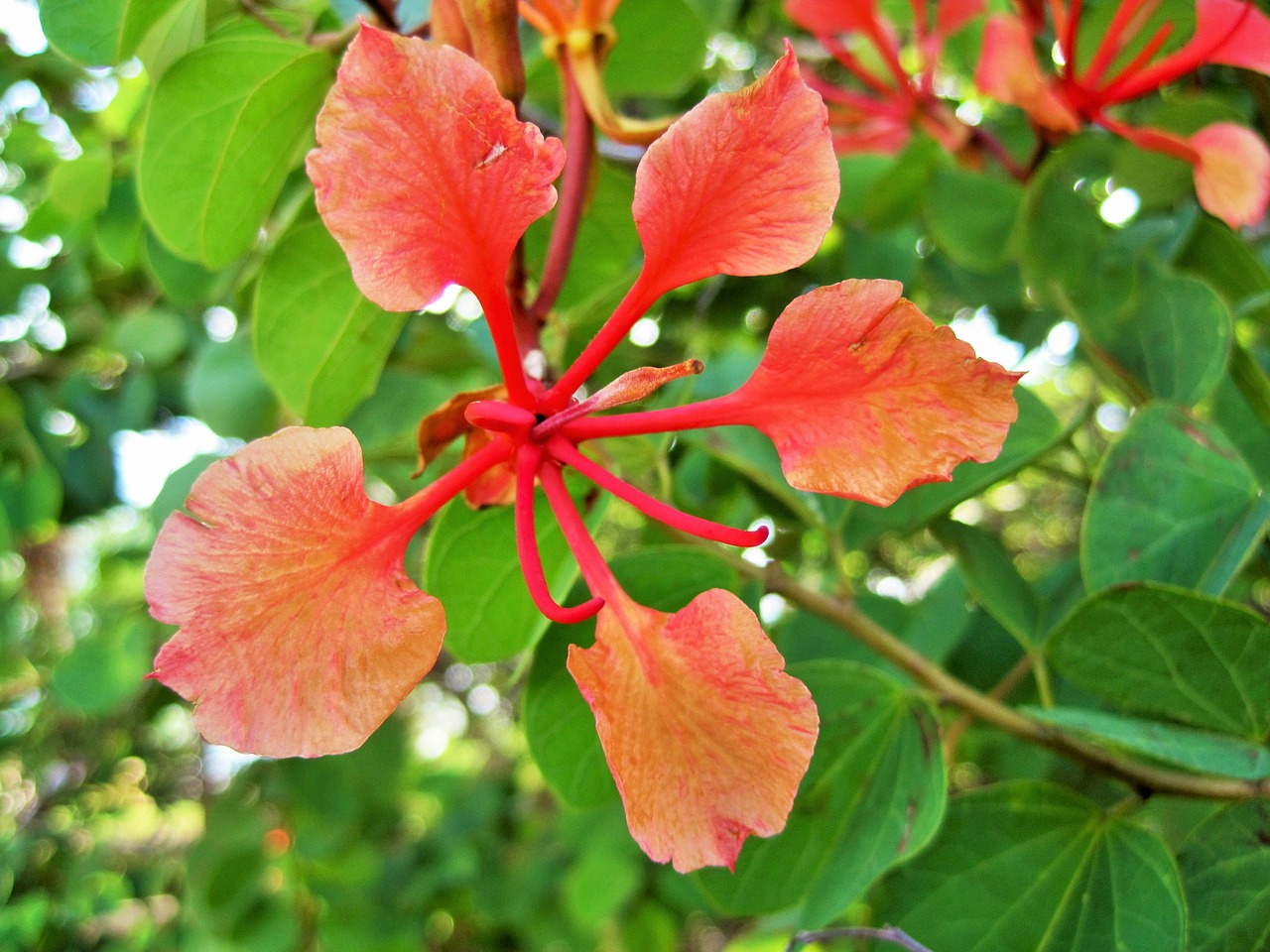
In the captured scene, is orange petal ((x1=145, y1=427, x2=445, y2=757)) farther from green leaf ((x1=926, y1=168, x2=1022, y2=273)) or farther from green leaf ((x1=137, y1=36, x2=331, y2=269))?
green leaf ((x1=926, y1=168, x2=1022, y2=273))

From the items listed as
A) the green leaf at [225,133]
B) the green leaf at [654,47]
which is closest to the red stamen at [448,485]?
the green leaf at [225,133]

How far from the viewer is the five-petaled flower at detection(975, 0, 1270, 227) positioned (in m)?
0.84

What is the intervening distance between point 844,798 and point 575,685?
0.94 feet

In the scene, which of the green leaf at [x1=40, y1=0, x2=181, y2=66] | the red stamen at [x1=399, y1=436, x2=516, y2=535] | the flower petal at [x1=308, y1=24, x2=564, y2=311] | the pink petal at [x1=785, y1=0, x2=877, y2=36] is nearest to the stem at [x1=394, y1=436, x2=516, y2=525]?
the red stamen at [x1=399, y1=436, x2=516, y2=535]

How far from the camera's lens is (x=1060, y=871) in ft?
2.65

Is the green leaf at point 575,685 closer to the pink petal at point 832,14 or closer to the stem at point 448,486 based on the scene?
the stem at point 448,486

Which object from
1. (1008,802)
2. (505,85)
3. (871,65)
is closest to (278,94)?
(505,85)

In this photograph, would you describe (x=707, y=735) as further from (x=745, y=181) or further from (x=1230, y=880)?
(x=1230, y=880)

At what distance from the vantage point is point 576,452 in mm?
600

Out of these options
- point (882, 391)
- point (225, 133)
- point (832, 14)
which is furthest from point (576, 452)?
point (832, 14)

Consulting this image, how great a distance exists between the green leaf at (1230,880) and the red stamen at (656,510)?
1.75 feet

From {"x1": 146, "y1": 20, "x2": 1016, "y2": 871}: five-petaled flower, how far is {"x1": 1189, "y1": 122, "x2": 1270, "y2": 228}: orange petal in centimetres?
48

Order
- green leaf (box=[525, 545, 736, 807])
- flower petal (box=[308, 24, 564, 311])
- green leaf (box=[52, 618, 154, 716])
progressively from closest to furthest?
flower petal (box=[308, 24, 564, 311]) → green leaf (box=[525, 545, 736, 807]) → green leaf (box=[52, 618, 154, 716])

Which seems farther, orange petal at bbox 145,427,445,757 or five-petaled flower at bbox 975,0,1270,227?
five-petaled flower at bbox 975,0,1270,227
